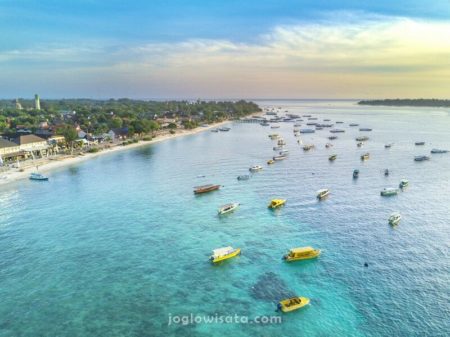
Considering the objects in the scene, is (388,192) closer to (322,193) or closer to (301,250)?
(322,193)

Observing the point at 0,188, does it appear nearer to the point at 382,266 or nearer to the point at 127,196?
the point at 127,196

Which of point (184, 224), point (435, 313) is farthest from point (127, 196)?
point (435, 313)

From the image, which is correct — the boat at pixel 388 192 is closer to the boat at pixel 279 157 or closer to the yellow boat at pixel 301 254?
the yellow boat at pixel 301 254

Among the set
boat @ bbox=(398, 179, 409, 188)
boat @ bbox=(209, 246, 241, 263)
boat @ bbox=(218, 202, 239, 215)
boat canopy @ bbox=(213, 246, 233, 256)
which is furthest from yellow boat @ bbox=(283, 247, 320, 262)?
boat @ bbox=(398, 179, 409, 188)

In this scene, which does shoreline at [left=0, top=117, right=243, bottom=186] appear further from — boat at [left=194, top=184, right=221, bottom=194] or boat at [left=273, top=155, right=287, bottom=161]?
boat at [left=273, top=155, right=287, bottom=161]

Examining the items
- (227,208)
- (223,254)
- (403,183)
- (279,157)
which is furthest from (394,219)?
(279,157)

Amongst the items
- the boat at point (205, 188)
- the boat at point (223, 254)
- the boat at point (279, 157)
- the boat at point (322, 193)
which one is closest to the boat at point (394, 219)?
the boat at point (322, 193)
